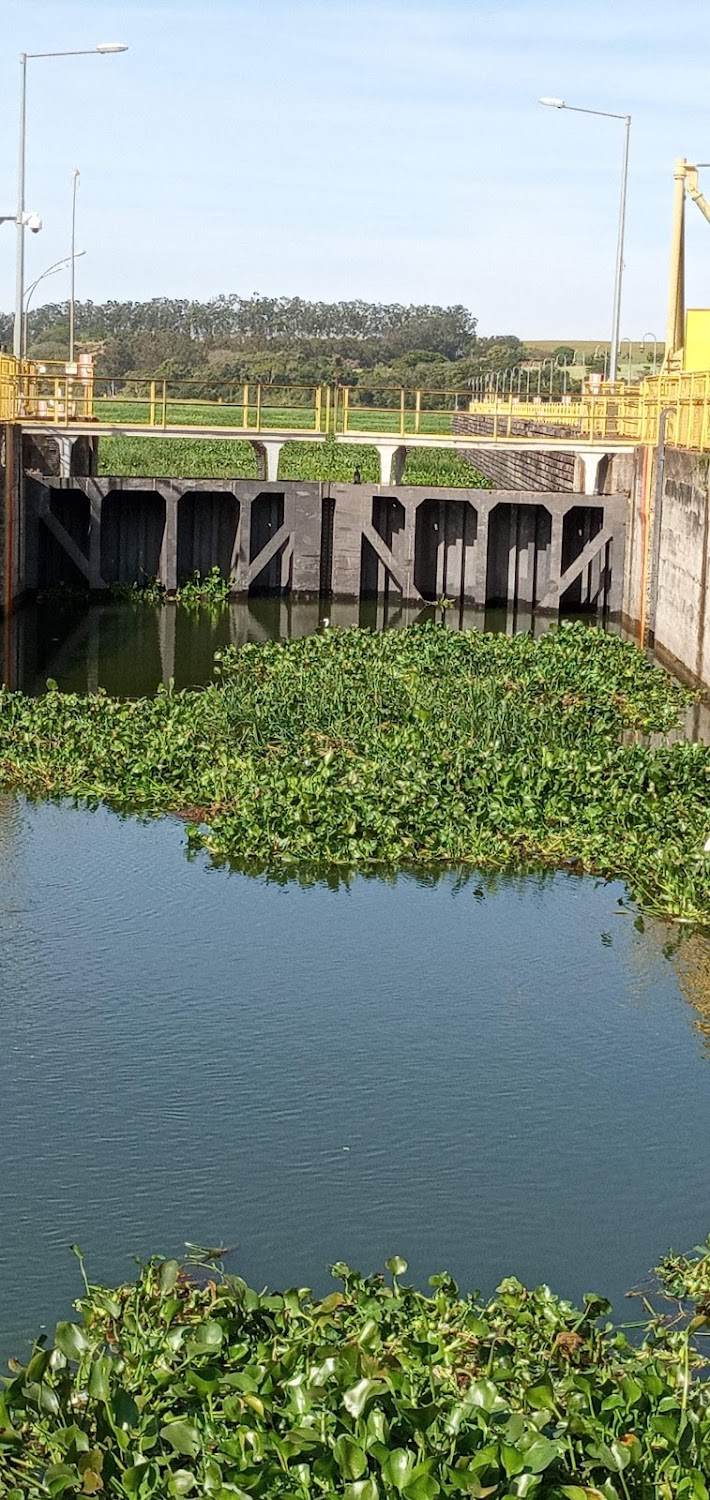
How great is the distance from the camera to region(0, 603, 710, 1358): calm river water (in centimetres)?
883

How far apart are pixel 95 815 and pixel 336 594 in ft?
52.2

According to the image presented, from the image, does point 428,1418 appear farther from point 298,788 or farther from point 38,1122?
point 298,788

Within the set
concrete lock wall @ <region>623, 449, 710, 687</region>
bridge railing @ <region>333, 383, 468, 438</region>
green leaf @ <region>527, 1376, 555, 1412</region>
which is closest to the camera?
green leaf @ <region>527, 1376, 555, 1412</region>

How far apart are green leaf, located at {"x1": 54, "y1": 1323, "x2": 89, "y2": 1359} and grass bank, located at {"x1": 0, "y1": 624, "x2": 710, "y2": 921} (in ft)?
24.4

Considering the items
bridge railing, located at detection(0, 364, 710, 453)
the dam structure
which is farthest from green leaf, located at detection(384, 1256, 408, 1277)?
the dam structure

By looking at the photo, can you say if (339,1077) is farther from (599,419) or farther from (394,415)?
(394,415)

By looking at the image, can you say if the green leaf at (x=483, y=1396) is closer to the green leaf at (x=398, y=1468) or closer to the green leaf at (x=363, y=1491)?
the green leaf at (x=398, y=1468)

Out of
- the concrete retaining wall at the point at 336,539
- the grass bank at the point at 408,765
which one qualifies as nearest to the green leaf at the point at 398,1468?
the grass bank at the point at 408,765

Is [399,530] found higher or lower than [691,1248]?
higher

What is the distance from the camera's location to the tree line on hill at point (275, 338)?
438 feet

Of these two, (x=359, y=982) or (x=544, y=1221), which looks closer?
(x=544, y=1221)

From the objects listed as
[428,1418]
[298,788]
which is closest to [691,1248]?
[428,1418]

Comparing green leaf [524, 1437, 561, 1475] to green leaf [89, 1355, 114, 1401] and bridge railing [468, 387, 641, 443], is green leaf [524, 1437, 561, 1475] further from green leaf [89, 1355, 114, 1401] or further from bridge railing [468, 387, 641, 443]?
bridge railing [468, 387, 641, 443]

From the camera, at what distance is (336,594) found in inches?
1262
